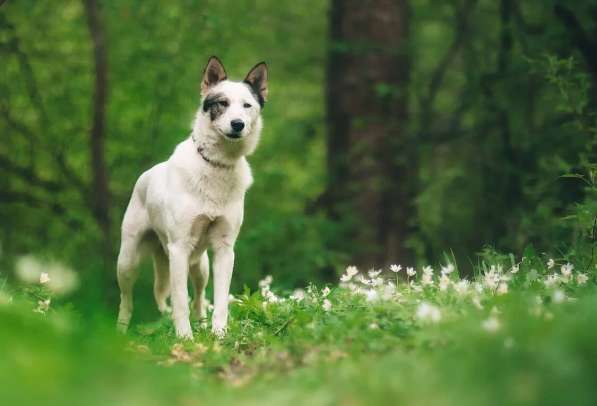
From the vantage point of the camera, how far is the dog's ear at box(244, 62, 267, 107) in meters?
6.31

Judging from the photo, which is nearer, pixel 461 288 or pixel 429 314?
pixel 429 314

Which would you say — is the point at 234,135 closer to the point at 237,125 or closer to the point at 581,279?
the point at 237,125

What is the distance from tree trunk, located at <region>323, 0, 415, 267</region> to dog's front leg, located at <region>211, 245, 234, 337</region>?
4.88 meters

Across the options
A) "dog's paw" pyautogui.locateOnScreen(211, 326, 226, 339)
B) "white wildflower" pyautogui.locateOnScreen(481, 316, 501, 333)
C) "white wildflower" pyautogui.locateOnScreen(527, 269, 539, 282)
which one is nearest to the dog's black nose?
"dog's paw" pyautogui.locateOnScreen(211, 326, 226, 339)

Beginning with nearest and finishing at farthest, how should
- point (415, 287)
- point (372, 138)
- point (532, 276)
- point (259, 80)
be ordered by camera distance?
1. point (532, 276)
2. point (415, 287)
3. point (259, 80)
4. point (372, 138)

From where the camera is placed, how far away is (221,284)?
Result: 19.2 feet

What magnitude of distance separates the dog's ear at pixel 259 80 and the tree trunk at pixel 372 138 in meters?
4.43

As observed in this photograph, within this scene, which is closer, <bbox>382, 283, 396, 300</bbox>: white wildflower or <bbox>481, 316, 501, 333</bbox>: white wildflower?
<bbox>481, 316, 501, 333</bbox>: white wildflower

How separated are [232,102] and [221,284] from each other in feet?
4.74

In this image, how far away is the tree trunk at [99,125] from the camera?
33.7 ft

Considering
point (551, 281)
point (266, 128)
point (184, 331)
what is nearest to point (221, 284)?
point (184, 331)

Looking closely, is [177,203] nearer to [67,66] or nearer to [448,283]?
[448,283]

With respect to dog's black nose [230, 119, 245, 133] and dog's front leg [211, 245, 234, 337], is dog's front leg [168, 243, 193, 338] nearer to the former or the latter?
dog's front leg [211, 245, 234, 337]

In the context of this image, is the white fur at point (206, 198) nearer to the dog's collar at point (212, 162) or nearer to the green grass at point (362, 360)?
the dog's collar at point (212, 162)
